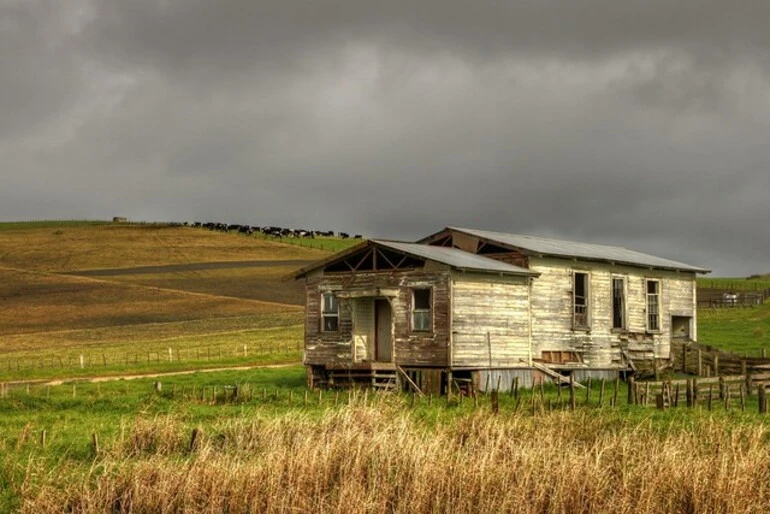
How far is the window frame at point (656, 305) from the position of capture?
143 feet

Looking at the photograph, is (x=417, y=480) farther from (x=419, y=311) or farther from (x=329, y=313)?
(x=329, y=313)

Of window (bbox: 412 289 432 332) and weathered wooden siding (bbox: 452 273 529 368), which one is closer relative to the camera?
weathered wooden siding (bbox: 452 273 529 368)

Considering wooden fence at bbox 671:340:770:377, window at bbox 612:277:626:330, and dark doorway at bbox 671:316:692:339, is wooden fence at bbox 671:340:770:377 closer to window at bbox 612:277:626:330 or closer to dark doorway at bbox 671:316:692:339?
dark doorway at bbox 671:316:692:339

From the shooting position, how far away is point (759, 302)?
271 ft

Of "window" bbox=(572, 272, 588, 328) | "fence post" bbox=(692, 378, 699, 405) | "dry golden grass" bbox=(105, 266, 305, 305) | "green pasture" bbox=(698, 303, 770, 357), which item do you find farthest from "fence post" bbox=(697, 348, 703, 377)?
"dry golden grass" bbox=(105, 266, 305, 305)

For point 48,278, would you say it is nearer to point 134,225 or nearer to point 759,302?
point 134,225

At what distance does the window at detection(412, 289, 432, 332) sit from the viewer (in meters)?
35.1

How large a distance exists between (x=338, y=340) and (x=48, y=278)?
6753cm

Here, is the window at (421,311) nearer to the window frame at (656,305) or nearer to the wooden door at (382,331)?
the wooden door at (382,331)

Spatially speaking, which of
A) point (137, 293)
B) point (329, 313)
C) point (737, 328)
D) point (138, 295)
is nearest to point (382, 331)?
point (329, 313)

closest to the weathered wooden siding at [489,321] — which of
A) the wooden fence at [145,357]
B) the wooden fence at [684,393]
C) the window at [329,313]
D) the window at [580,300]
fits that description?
the window at [580,300]

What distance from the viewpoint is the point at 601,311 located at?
41.1 meters

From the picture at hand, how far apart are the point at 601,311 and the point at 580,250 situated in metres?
2.88

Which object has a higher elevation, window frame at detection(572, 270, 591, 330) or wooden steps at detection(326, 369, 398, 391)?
window frame at detection(572, 270, 591, 330)
